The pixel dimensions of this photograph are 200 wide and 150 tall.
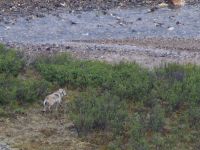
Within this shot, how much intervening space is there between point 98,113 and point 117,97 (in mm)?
644

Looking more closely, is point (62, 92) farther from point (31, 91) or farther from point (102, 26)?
point (102, 26)

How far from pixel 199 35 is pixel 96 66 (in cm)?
506

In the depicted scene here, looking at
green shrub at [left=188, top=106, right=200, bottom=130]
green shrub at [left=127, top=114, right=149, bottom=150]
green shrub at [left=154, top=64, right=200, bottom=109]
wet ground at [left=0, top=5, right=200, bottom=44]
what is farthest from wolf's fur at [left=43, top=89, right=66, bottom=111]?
wet ground at [left=0, top=5, right=200, bottom=44]

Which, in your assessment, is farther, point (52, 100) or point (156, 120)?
point (52, 100)

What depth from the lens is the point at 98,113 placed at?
7.58 m

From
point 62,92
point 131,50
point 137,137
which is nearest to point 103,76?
point 62,92

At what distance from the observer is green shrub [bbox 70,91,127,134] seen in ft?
24.4

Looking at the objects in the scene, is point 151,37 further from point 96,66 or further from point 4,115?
point 4,115

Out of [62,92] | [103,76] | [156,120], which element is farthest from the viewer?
[103,76]

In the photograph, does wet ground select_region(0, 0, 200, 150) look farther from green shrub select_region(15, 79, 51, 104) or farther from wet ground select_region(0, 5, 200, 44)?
green shrub select_region(15, 79, 51, 104)

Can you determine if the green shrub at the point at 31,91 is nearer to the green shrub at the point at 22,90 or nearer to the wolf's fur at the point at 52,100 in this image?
the green shrub at the point at 22,90

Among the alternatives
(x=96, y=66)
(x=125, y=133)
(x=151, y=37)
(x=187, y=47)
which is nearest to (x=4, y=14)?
(x=151, y=37)

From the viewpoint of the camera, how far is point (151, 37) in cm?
1366

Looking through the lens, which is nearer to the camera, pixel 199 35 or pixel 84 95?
pixel 84 95
